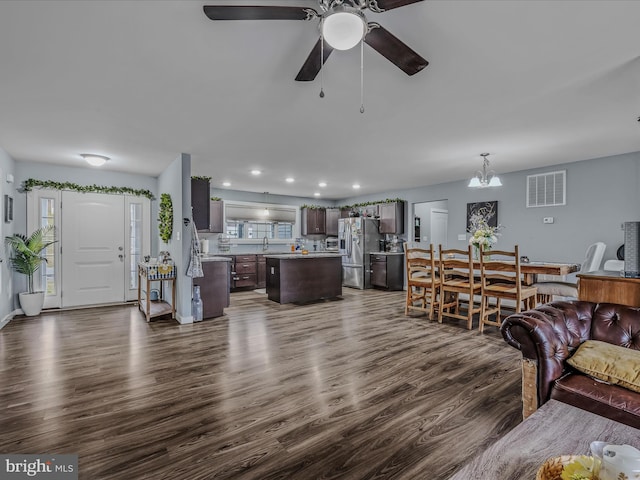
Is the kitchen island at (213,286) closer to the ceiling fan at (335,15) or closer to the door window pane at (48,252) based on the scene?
the door window pane at (48,252)

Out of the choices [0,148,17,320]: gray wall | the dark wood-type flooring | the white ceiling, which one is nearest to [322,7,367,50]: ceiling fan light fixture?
the white ceiling

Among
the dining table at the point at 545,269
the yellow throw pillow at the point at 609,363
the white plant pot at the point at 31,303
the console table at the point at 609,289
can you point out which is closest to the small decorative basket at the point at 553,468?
the yellow throw pillow at the point at 609,363

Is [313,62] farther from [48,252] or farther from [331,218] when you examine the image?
[331,218]

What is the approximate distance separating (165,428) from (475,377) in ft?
7.97

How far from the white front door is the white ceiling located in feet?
3.56

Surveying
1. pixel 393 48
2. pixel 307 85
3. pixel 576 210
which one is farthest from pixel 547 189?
pixel 393 48

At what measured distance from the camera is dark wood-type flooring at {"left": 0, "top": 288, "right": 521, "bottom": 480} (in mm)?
1758

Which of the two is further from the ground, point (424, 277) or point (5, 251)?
point (5, 251)

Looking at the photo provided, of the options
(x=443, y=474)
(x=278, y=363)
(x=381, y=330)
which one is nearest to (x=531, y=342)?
(x=443, y=474)

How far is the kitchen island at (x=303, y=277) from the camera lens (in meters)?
5.95

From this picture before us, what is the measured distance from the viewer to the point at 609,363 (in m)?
1.77

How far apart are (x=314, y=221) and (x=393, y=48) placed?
7.38 m

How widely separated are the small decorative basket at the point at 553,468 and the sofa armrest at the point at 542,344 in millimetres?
915

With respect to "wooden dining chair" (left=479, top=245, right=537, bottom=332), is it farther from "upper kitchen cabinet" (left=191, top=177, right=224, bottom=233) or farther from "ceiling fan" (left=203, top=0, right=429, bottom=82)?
"upper kitchen cabinet" (left=191, top=177, right=224, bottom=233)
